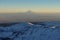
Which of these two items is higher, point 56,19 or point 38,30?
point 56,19

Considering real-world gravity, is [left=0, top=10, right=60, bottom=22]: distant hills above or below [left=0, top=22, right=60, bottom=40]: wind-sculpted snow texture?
above

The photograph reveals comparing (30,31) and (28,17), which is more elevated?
(28,17)

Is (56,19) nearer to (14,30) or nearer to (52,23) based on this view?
(52,23)

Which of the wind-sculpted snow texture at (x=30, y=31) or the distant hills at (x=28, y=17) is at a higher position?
the distant hills at (x=28, y=17)

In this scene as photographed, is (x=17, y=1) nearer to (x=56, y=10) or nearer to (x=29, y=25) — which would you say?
(x=29, y=25)

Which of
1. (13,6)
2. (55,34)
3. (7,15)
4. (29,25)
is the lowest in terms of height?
(55,34)

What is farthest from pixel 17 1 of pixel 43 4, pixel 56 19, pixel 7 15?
pixel 56 19

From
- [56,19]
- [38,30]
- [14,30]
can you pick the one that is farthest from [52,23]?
[14,30]
